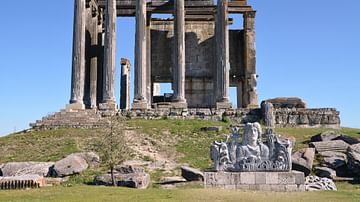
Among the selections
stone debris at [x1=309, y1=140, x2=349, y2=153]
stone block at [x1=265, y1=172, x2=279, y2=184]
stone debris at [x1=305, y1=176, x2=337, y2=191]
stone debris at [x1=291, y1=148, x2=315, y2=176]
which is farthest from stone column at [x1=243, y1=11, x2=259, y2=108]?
stone block at [x1=265, y1=172, x2=279, y2=184]

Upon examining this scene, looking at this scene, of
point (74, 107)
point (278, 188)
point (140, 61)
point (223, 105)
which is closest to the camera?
point (278, 188)

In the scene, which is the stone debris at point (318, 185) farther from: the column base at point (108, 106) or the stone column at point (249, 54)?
the stone column at point (249, 54)

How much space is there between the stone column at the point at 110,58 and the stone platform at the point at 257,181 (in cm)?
2403

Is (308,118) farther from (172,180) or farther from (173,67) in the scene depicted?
(172,180)

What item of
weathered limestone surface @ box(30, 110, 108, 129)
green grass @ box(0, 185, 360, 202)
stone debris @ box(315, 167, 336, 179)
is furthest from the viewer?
weathered limestone surface @ box(30, 110, 108, 129)

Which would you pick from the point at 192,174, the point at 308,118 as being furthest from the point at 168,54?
the point at 192,174

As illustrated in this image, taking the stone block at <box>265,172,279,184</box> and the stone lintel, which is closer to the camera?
the stone block at <box>265,172,279,184</box>

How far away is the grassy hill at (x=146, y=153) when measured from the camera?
645 inches

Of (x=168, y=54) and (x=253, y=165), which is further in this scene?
(x=168, y=54)

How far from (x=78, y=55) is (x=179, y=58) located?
927 centimetres

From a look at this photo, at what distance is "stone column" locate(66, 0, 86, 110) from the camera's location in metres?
42.6

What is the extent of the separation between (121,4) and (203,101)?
1431 cm

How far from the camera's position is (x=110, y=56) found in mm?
43750

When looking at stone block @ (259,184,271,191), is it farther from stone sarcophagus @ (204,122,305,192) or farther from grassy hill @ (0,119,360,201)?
grassy hill @ (0,119,360,201)
